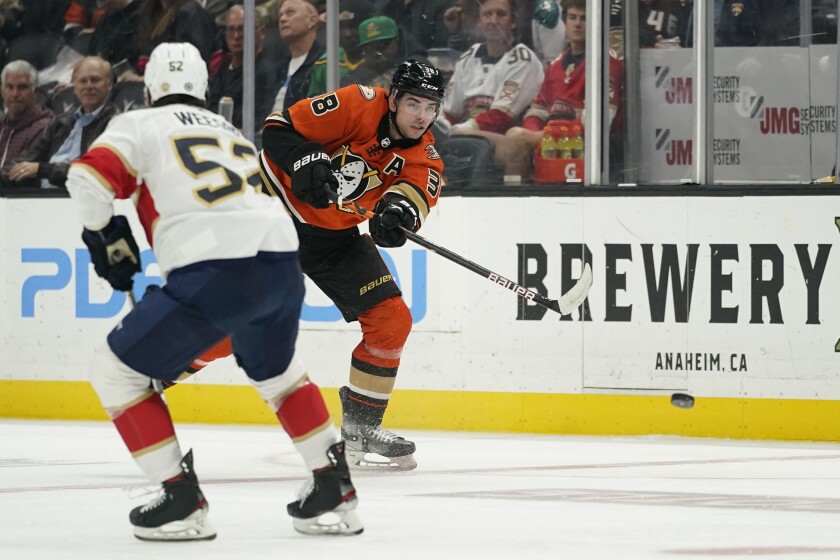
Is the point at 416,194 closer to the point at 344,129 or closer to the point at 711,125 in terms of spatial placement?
the point at 344,129

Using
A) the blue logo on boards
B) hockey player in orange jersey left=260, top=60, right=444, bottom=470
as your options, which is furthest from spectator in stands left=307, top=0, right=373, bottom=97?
hockey player in orange jersey left=260, top=60, right=444, bottom=470

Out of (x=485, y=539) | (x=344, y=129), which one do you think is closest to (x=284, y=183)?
(x=344, y=129)

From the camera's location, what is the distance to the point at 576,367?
6.11 meters

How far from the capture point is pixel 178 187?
10.2 feet

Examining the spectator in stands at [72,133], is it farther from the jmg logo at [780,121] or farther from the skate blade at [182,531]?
the skate blade at [182,531]

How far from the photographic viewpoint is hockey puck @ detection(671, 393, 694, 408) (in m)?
5.95

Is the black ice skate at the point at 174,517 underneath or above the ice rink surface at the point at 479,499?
above

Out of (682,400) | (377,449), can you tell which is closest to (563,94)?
(682,400)

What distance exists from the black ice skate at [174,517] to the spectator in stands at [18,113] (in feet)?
14.7

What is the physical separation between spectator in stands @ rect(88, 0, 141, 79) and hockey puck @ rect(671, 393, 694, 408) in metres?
3.09

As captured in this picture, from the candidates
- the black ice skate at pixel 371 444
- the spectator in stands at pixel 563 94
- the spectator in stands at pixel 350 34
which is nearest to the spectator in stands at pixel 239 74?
the spectator in stands at pixel 350 34

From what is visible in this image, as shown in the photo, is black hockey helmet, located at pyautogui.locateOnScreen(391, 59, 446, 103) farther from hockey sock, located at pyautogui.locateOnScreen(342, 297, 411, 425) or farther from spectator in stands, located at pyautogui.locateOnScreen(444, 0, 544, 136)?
spectator in stands, located at pyautogui.locateOnScreen(444, 0, 544, 136)

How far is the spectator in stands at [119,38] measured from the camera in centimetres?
723

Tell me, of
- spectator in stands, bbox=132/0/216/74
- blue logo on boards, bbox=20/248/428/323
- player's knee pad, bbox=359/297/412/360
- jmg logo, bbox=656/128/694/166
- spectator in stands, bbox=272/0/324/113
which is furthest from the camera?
spectator in stands, bbox=132/0/216/74
